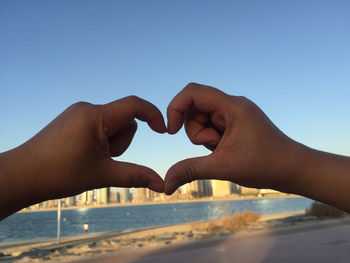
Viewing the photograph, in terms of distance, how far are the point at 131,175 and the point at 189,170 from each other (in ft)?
0.96

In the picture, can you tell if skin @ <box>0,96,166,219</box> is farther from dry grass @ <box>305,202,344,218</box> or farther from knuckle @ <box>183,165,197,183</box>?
dry grass @ <box>305,202,344,218</box>

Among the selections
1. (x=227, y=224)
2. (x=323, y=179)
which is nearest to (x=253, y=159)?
(x=323, y=179)

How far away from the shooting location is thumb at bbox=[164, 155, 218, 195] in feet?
4.86

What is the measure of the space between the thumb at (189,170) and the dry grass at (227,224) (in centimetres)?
1450

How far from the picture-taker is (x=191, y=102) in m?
1.58

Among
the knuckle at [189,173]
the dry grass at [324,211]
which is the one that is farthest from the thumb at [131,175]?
the dry grass at [324,211]

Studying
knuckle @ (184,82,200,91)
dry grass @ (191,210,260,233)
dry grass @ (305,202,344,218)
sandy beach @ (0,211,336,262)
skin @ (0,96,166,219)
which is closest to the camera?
skin @ (0,96,166,219)

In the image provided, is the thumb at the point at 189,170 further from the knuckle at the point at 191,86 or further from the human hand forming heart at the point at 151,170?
the knuckle at the point at 191,86

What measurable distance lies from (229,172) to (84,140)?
2.38 ft

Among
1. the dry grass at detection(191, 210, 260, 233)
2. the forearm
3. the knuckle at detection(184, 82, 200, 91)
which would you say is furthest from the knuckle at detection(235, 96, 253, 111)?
the dry grass at detection(191, 210, 260, 233)

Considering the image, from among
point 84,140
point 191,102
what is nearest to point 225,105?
point 191,102

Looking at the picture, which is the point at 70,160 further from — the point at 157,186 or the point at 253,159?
the point at 253,159

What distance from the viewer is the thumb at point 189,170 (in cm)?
148

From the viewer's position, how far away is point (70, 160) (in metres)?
1.45
